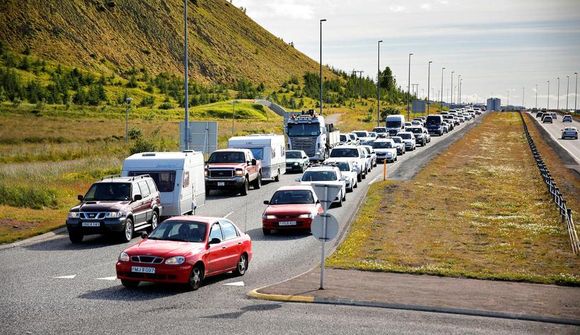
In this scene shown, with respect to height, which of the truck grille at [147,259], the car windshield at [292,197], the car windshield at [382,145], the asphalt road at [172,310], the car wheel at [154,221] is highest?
the car windshield at [382,145]

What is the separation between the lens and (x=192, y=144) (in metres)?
47.8

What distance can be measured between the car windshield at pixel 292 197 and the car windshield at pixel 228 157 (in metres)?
10.3

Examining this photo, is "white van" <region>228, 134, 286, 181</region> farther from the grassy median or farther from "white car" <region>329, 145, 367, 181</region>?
the grassy median

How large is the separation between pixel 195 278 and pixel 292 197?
35.4 feet

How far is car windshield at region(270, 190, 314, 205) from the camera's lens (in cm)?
2680

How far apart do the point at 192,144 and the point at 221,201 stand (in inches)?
536

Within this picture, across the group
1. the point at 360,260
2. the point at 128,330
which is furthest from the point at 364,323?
the point at 360,260

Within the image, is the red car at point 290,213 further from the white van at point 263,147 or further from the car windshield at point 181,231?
the white van at point 263,147

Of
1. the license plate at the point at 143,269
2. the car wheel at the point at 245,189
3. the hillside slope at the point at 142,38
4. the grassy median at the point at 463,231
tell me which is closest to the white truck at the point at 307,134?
the grassy median at the point at 463,231

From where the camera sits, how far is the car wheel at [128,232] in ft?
76.6

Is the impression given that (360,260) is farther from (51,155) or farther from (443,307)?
(51,155)

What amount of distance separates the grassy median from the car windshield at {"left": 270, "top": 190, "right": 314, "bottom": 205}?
6.13 ft

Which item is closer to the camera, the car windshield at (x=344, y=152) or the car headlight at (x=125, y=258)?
the car headlight at (x=125, y=258)

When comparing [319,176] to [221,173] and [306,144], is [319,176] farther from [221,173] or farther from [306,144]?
[306,144]
